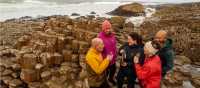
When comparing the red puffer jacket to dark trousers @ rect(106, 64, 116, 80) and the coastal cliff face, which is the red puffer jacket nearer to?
dark trousers @ rect(106, 64, 116, 80)

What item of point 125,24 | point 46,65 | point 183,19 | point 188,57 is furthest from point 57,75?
point 183,19

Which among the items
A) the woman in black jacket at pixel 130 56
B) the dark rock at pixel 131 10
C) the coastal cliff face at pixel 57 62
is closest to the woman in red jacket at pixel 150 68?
the woman in black jacket at pixel 130 56

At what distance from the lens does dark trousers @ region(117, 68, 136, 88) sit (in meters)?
9.39

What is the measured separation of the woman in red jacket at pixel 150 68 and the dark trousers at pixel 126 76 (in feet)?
2.50

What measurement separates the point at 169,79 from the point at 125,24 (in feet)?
37.8

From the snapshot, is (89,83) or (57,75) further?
(57,75)

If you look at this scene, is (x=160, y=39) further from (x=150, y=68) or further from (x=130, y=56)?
(x=150, y=68)

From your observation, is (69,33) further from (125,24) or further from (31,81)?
(125,24)

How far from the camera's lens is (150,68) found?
27.0 ft

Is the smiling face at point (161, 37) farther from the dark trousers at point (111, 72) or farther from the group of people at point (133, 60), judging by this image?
the dark trousers at point (111, 72)

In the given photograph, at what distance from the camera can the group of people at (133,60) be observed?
831 cm

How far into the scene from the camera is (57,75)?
A: 11.5 metres

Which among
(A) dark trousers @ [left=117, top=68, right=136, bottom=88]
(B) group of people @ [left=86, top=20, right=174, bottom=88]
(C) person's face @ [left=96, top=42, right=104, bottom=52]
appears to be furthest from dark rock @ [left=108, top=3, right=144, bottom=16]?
(C) person's face @ [left=96, top=42, right=104, bottom=52]

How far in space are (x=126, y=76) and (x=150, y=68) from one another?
1.41 metres
